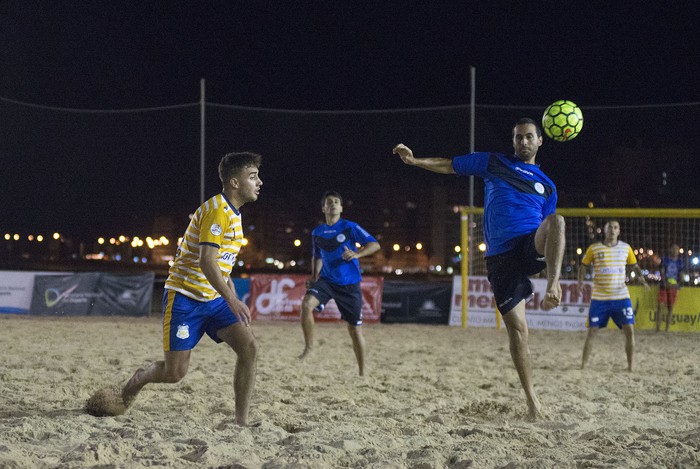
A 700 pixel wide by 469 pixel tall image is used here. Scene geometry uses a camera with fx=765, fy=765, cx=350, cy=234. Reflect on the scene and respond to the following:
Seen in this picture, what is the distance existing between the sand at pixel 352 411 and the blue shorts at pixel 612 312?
518 millimetres

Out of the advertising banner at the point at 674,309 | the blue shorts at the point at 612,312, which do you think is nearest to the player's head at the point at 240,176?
the blue shorts at the point at 612,312

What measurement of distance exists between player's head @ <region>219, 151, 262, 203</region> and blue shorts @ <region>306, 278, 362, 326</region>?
10.3 ft

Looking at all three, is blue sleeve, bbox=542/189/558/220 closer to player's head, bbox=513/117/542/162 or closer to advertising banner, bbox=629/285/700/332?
player's head, bbox=513/117/542/162

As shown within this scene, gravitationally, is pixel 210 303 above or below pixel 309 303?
above

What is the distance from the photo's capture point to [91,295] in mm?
15469

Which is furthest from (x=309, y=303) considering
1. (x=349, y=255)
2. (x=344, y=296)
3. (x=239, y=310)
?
(x=239, y=310)

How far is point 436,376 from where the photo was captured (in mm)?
7316

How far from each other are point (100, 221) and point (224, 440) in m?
23.1

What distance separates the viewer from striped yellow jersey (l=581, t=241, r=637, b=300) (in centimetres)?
845

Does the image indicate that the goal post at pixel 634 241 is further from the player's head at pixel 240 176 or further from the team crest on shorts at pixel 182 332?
the team crest on shorts at pixel 182 332

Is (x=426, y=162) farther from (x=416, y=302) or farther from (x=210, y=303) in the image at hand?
(x=416, y=302)

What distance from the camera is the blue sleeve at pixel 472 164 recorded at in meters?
5.14

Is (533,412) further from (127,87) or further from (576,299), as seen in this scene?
(127,87)

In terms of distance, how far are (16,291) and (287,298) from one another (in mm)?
5482
